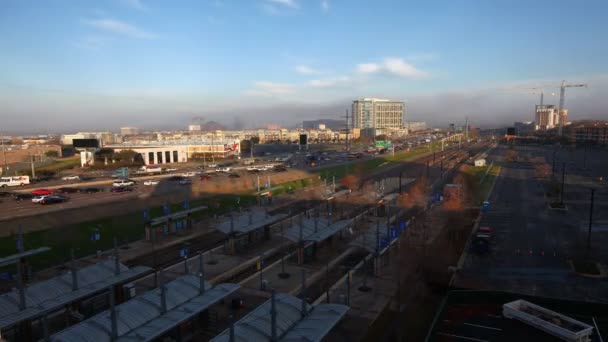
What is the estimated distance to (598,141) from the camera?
95062mm

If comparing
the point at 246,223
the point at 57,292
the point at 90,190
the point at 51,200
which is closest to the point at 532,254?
the point at 246,223

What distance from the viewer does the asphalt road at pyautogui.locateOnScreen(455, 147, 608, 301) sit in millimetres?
15570

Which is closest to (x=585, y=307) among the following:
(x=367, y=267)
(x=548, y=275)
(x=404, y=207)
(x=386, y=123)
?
(x=548, y=275)

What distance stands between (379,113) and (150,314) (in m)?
178

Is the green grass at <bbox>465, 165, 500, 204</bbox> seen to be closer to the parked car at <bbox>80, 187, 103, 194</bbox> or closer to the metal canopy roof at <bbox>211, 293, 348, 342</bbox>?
the metal canopy roof at <bbox>211, 293, 348, 342</bbox>

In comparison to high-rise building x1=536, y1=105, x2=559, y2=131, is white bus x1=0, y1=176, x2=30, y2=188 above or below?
below

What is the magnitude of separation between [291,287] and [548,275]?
10651 mm

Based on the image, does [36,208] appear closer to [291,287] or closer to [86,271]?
[86,271]

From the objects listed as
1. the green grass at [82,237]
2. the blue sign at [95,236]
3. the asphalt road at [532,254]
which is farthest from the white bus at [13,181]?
the asphalt road at [532,254]

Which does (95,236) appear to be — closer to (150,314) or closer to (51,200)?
(150,314)

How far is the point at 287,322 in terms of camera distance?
9.77 meters

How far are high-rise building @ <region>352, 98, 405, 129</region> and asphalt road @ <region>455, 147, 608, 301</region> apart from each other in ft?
486

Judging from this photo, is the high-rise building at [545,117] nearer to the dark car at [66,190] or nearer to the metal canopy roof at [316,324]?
the dark car at [66,190]

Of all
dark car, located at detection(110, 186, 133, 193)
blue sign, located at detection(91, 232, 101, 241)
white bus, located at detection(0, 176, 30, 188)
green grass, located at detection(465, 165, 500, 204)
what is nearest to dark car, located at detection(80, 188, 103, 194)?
dark car, located at detection(110, 186, 133, 193)
